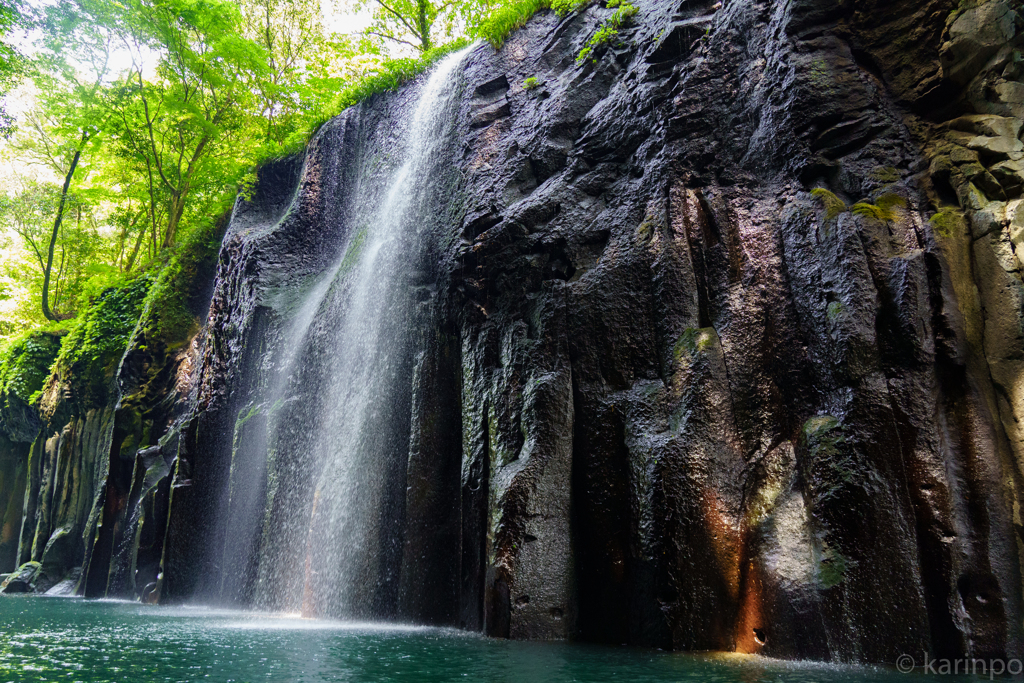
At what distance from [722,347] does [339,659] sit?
402 centimetres

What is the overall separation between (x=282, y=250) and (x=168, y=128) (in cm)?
877

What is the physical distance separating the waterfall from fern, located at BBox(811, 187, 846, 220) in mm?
5284

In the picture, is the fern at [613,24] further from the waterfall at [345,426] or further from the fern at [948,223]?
the fern at [948,223]

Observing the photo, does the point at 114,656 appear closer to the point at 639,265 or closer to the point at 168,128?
the point at 639,265

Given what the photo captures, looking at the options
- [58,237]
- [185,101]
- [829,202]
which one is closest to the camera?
[829,202]

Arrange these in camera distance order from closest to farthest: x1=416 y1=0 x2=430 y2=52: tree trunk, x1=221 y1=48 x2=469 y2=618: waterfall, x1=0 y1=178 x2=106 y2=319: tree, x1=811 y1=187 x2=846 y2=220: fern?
x1=811 y1=187 x2=846 y2=220: fern
x1=221 y1=48 x2=469 y2=618: waterfall
x1=416 y1=0 x2=430 y2=52: tree trunk
x1=0 y1=178 x2=106 y2=319: tree

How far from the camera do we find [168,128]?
58.5 feet

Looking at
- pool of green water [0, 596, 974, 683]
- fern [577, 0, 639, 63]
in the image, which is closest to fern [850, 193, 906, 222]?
pool of green water [0, 596, 974, 683]

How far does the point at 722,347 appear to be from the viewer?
5840mm

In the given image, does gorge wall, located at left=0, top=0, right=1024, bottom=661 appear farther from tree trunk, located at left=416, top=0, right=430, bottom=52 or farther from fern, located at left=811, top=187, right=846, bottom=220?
tree trunk, located at left=416, top=0, right=430, bottom=52

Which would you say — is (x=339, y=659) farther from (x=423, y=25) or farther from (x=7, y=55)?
(x=423, y=25)

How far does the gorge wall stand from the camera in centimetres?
464

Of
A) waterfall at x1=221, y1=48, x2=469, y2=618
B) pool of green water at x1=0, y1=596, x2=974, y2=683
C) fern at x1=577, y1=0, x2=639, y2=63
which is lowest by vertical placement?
pool of green water at x1=0, y1=596, x2=974, y2=683

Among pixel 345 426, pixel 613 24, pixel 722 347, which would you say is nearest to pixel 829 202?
pixel 722 347
